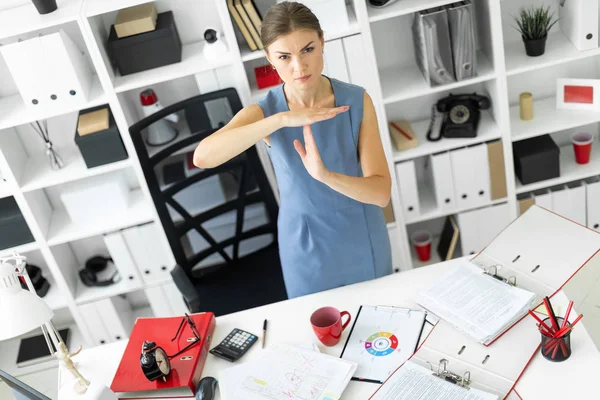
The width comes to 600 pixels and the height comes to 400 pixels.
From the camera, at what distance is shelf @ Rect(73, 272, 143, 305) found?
3.58 m

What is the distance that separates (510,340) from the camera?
2064mm

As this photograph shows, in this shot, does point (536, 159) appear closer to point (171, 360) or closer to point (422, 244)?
point (422, 244)

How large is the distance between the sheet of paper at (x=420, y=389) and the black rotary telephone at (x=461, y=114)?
162cm

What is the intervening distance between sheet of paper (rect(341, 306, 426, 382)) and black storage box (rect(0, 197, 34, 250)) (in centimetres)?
182

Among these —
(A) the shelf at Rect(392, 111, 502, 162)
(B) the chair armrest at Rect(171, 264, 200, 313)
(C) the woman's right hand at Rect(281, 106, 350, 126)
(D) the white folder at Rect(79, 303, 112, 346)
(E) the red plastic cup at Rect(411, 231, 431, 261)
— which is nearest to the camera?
(C) the woman's right hand at Rect(281, 106, 350, 126)

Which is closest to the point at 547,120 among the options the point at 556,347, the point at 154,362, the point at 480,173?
the point at 480,173

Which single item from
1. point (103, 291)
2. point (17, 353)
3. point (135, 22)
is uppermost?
point (135, 22)

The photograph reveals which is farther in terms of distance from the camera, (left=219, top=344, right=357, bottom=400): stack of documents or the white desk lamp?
(left=219, top=344, right=357, bottom=400): stack of documents

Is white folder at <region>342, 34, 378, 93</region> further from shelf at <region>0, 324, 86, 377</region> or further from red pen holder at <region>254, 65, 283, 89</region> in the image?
shelf at <region>0, 324, 86, 377</region>

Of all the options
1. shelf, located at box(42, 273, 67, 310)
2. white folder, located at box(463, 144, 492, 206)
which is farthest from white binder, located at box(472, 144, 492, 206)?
shelf, located at box(42, 273, 67, 310)

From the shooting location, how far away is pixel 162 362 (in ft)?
7.01

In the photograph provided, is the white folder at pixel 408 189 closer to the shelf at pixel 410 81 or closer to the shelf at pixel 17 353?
the shelf at pixel 410 81

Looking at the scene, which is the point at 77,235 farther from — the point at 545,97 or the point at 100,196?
the point at 545,97

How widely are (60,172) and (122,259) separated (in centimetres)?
51
